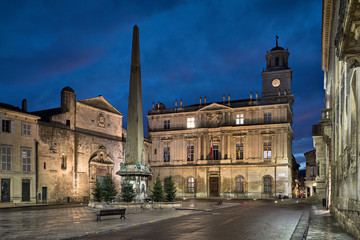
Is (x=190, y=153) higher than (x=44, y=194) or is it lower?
higher

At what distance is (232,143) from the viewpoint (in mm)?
55844

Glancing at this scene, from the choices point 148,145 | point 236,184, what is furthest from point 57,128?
point 236,184

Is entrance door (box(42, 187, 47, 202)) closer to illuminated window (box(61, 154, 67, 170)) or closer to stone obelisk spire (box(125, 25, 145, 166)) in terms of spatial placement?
illuminated window (box(61, 154, 67, 170))

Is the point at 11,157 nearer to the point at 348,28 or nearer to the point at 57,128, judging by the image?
the point at 57,128

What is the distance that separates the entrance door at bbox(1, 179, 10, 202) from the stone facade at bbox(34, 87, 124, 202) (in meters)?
3.67

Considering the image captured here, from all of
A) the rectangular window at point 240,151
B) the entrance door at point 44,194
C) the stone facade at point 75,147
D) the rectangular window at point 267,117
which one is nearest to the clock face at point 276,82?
the rectangular window at point 267,117

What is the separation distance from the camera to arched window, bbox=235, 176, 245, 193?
179 feet

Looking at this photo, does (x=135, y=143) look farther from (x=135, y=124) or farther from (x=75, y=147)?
(x=75, y=147)

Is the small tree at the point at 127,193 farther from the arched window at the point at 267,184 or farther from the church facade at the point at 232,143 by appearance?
the arched window at the point at 267,184

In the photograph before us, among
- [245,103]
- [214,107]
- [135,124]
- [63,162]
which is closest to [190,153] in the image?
[214,107]

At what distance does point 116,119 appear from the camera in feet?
166

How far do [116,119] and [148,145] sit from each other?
455 inches

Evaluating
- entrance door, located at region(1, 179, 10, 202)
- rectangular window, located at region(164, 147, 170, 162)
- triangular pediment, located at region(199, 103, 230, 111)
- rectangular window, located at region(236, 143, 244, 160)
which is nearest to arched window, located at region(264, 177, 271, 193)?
rectangular window, located at region(236, 143, 244, 160)

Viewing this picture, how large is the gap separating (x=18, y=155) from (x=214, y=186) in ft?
102
